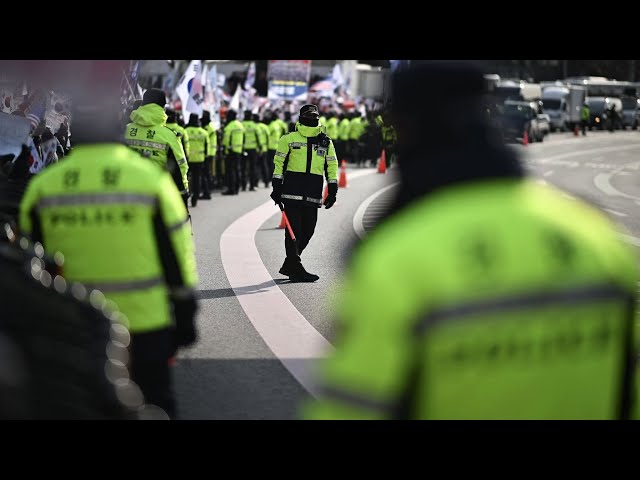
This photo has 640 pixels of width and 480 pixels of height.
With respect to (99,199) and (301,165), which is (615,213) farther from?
(99,199)

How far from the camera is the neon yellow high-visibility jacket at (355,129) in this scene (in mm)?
38469

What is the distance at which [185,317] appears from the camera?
4680 mm

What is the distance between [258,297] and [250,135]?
16363 mm

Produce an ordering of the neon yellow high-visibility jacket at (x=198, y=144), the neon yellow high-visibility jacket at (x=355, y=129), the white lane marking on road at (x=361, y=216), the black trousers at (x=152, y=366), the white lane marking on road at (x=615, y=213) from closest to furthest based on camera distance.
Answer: the black trousers at (x=152, y=366) < the white lane marking on road at (x=361, y=216) < the white lane marking on road at (x=615, y=213) < the neon yellow high-visibility jacket at (x=198, y=144) < the neon yellow high-visibility jacket at (x=355, y=129)

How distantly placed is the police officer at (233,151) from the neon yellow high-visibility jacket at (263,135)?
3.44 ft

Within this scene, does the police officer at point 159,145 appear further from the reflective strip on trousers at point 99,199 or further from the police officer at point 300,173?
the reflective strip on trousers at point 99,199

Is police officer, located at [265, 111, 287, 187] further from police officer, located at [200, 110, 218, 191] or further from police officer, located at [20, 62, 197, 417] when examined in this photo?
police officer, located at [20, 62, 197, 417]

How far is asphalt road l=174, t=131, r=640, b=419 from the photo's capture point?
278 inches

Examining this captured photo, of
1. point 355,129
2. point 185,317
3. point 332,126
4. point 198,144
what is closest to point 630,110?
point 355,129

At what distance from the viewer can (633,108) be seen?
253 ft

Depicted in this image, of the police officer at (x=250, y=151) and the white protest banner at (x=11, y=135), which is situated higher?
the white protest banner at (x=11, y=135)

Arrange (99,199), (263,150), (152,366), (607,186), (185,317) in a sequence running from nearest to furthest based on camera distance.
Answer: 1. (99,199)
2. (152,366)
3. (185,317)
4. (263,150)
5. (607,186)

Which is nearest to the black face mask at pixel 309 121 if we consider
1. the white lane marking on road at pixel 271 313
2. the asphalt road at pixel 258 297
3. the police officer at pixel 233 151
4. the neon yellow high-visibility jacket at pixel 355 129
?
the asphalt road at pixel 258 297
